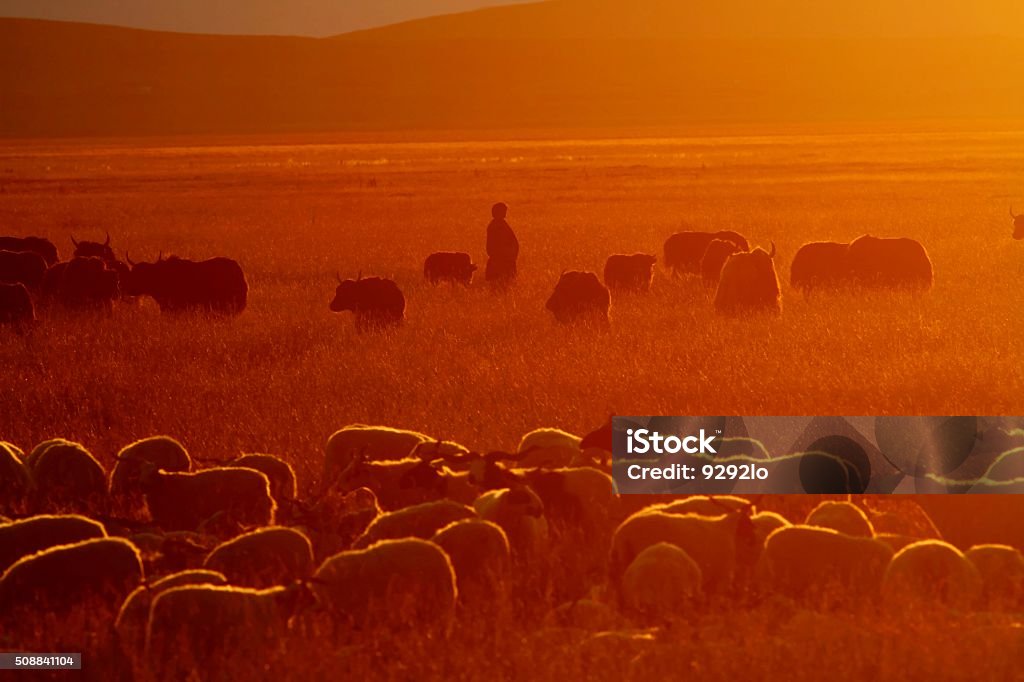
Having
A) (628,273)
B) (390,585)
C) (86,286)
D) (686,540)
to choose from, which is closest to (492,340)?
(628,273)

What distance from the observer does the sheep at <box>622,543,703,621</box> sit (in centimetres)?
595

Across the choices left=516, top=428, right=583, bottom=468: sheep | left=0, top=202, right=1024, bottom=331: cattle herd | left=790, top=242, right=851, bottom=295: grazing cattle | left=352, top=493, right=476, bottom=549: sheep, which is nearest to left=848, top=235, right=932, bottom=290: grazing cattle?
left=0, top=202, right=1024, bottom=331: cattle herd

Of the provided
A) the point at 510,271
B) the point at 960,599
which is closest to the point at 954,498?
the point at 960,599

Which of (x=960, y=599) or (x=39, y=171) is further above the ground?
(x=39, y=171)

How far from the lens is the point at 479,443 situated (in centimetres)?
970

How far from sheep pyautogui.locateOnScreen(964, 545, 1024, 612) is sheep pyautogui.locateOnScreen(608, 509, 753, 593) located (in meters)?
1.03

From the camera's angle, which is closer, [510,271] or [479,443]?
[479,443]

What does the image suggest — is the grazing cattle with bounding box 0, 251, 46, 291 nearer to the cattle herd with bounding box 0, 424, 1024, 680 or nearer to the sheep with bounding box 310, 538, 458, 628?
the cattle herd with bounding box 0, 424, 1024, 680

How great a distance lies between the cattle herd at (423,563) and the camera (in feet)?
18.5

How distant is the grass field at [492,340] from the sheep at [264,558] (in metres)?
2.48

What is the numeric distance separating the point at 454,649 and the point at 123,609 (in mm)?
1329

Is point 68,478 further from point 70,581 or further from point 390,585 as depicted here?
point 390,585

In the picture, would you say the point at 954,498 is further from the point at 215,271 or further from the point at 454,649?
the point at 215,271

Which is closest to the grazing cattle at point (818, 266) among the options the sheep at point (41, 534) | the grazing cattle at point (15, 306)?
the grazing cattle at point (15, 306)
